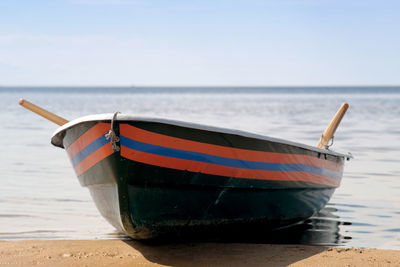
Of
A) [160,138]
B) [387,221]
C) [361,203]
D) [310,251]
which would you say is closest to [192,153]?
[160,138]

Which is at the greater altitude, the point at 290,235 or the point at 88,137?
the point at 88,137

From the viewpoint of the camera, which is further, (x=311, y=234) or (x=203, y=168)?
(x=311, y=234)

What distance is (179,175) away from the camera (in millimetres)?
4926

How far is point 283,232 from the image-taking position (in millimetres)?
6477

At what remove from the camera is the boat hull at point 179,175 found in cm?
475

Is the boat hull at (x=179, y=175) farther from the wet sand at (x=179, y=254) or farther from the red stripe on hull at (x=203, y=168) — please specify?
the wet sand at (x=179, y=254)

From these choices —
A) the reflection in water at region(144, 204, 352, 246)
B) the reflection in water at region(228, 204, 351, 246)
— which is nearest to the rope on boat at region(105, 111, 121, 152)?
the reflection in water at region(144, 204, 352, 246)

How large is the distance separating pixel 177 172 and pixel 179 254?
2.96 ft

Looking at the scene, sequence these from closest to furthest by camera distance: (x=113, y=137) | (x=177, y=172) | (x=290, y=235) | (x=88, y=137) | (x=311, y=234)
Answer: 1. (x=113, y=137)
2. (x=177, y=172)
3. (x=88, y=137)
4. (x=290, y=235)
5. (x=311, y=234)

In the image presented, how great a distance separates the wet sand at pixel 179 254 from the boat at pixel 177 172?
0.21m

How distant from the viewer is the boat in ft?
15.5

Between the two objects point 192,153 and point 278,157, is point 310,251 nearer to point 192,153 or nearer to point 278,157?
point 278,157

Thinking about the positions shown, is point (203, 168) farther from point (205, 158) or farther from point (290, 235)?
point (290, 235)

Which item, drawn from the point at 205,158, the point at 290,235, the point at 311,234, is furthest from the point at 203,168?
the point at 311,234
